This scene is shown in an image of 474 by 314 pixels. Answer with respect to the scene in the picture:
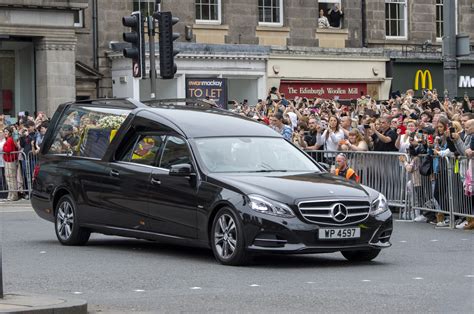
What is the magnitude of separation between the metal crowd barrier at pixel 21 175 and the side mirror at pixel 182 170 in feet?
46.4

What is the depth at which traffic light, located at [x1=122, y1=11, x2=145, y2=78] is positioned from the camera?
24797 mm

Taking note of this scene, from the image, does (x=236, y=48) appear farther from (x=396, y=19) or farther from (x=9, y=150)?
(x=9, y=150)

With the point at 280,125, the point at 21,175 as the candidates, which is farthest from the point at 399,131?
the point at 21,175

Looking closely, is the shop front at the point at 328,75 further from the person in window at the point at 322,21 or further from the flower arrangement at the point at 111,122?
the flower arrangement at the point at 111,122

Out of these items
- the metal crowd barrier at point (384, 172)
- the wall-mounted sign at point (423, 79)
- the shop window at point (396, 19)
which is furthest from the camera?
the shop window at point (396, 19)

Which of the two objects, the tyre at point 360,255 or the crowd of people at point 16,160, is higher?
the crowd of people at point 16,160

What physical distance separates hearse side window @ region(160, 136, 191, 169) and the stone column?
21.9 metres

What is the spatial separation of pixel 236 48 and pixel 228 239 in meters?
27.8

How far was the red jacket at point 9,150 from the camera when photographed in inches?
1163

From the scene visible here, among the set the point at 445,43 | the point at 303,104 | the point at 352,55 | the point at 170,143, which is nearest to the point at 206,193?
the point at 170,143

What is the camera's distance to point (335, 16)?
46.0m

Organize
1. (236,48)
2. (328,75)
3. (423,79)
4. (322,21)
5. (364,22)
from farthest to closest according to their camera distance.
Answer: (423,79), (364,22), (322,21), (328,75), (236,48)

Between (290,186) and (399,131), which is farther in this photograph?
(399,131)

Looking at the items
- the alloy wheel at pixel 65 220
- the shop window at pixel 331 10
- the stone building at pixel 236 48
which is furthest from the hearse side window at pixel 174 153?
the shop window at pixel 331 10
